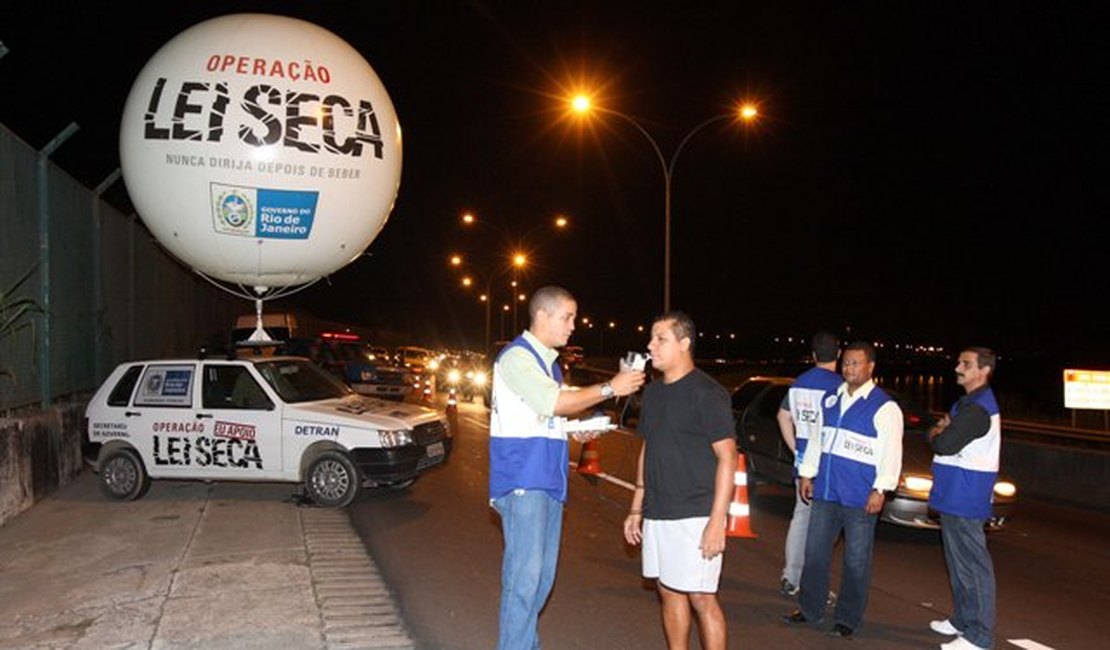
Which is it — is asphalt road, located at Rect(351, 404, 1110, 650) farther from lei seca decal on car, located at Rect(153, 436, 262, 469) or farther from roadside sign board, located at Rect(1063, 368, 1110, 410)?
roadside sign board, located at Rect(1063, 368, 1110, 410)

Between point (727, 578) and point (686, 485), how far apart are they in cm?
329

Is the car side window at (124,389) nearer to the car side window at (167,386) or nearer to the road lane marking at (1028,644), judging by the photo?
the car side window at (167,386)

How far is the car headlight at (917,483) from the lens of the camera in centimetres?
877

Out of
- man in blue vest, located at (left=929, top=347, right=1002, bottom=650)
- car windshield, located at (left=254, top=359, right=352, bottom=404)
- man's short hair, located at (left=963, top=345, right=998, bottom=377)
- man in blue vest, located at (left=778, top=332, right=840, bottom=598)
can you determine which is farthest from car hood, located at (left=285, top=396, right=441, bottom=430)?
man's short hair, located at (left=963, top=345, right=998, bottom=377)

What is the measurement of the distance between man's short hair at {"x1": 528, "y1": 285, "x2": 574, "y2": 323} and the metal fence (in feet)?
23.9

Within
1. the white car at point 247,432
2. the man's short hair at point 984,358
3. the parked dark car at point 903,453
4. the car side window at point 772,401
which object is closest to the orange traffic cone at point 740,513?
the man's short hair at point 984,358

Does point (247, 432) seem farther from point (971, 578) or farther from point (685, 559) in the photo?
point (971, 578)

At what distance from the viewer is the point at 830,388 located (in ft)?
21.6

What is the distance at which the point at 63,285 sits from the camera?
12.2m

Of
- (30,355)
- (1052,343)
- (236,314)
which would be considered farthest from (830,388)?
(1052,343)

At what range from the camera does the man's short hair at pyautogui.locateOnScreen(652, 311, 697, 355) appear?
180 inches

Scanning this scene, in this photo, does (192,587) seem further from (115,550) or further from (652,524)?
(652,524)

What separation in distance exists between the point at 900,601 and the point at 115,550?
6428 millimetres

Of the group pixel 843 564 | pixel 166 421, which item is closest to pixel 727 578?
pixel 843 564
